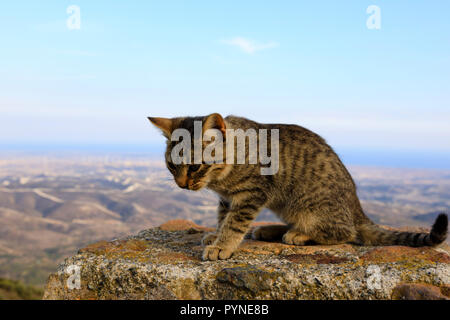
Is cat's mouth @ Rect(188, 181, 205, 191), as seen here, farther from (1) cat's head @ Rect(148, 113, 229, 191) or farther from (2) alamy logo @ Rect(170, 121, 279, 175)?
(2) alamy logo @ Rect(170, 121, 279, 175)

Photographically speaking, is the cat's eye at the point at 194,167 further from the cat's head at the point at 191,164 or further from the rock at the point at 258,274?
the rock at the point at 258,274

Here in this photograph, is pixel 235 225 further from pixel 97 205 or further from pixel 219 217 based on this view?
pixel 97 205

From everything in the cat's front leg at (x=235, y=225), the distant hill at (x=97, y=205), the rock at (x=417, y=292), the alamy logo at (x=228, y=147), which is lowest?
the distant hill at (x=97, y=205)

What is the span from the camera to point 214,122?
5.07m

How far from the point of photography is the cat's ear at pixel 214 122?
4957 millimetres

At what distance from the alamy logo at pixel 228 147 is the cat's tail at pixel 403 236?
187 cm

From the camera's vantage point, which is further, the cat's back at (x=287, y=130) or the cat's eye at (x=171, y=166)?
the cat's back at (x=287, y=130)

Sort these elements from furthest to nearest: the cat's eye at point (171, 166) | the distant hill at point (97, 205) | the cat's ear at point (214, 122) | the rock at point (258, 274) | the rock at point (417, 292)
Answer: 1. the distant hill at point (97, 205)
2. the cat's eye at point (171, 166)
3. the cat's ear at point (214, 122)
4. the rock at point (258, 274)
5. the rock at point (417, 292)

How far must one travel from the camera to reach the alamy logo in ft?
16.8

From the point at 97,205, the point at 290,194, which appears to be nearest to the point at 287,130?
the point at 290,194

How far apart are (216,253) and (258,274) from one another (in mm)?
983

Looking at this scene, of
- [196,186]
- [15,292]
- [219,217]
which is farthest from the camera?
[15,292]

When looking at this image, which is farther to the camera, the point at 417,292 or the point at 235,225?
the point at 235,225

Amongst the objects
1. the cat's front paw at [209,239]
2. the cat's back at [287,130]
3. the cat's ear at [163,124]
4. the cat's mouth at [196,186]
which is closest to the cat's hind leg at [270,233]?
the cat's front paw at [209,239]
